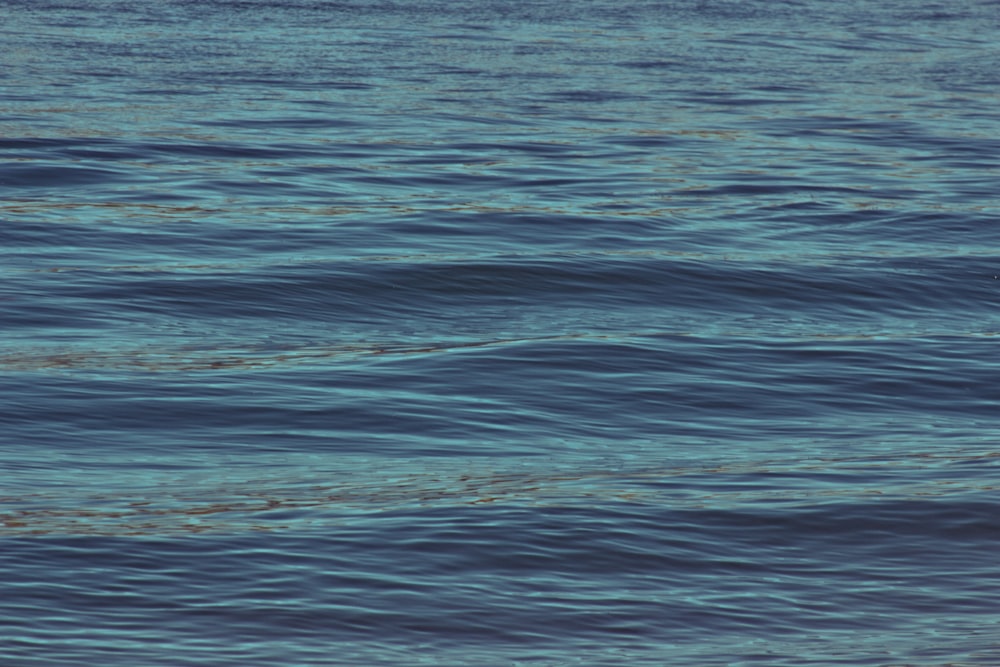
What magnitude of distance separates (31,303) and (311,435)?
3180mm

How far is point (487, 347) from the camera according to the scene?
1030 centimetres

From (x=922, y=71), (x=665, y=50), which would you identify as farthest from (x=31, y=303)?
(x=922, y=71)

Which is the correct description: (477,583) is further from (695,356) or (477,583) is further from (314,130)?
(314,130)

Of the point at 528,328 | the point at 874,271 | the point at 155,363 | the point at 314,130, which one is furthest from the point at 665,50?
the point at 155,363

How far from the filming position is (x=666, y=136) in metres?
16.9

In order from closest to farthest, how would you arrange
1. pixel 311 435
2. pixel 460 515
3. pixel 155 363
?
pixel 460 515
pixel 311 435
pixel 155 363

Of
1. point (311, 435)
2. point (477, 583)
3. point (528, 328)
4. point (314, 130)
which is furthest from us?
point (314, 130)

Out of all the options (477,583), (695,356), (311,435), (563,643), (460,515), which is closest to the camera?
(563,643)

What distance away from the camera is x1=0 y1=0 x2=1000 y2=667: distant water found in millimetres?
6434

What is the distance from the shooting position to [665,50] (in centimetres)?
2073

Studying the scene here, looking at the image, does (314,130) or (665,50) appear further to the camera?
(665,50)

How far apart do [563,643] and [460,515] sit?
126 centimetres

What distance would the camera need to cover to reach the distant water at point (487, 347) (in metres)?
6.43

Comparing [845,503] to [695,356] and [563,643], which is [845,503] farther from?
[695,356]
